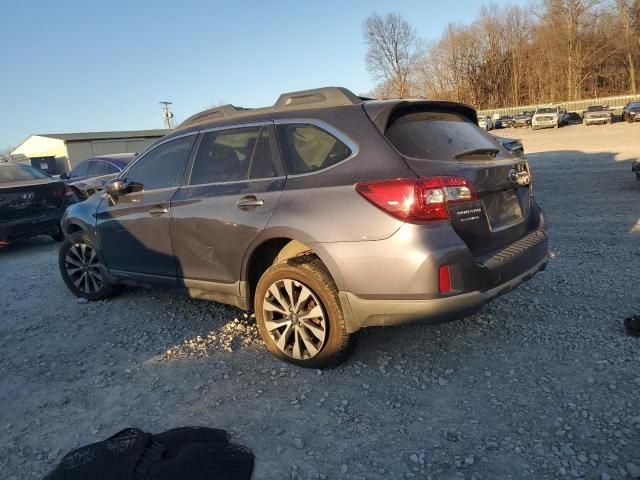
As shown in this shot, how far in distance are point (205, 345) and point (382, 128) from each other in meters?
2.23

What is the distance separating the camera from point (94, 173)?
10.7 meters

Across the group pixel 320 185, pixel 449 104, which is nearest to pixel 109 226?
pixel 320 185

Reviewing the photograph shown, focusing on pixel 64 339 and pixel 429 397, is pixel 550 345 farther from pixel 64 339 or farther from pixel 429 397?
pixel 64 339

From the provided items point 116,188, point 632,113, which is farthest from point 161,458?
point 632,113

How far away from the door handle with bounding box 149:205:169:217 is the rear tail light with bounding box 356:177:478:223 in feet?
6.69

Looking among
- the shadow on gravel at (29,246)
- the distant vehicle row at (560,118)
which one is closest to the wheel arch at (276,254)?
the shadow on gravel at (29,246)

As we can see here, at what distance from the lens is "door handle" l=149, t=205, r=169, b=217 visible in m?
4.05

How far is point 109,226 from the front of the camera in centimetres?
465

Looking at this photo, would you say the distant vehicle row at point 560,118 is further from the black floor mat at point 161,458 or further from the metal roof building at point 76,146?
the metal roof building at point 76,146

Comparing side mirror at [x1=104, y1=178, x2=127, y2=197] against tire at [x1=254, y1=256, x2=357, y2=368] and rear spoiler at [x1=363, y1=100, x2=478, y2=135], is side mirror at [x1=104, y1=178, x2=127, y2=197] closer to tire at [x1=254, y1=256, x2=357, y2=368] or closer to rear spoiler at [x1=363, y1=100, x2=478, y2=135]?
tire at [x1=254, y1=256, x2=357, y2=368]

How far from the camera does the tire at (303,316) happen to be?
3082 millimetres

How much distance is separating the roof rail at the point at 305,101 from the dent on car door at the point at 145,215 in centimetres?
47

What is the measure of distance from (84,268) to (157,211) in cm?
170

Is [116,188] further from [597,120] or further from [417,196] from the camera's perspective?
[597,120]
